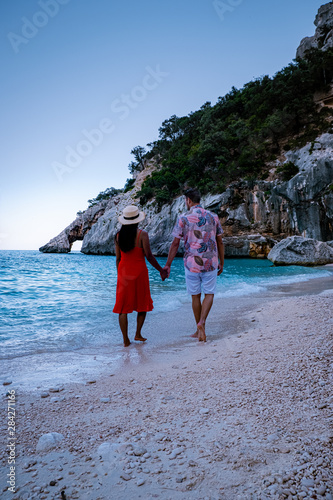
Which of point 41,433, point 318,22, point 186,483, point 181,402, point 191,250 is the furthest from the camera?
point 318,22

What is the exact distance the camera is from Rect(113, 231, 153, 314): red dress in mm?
4145

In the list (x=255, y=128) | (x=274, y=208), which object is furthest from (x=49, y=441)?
(x=255, y=128)

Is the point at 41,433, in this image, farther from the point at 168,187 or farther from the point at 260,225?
the point at 168,187

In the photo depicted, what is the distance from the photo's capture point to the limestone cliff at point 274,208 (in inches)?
1085

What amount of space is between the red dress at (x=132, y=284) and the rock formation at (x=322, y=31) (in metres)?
68.0

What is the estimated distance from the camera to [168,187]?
1741 inches

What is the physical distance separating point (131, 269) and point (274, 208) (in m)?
30.0

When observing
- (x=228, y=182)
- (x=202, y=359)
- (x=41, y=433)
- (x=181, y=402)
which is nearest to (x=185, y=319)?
(x=202, y=359)

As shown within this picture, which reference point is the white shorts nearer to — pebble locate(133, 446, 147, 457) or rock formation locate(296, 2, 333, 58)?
pebble locate(133, 446, 147, 457)

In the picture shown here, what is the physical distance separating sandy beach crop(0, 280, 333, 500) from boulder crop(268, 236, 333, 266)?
19598mm

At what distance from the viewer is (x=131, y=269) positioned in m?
4.19

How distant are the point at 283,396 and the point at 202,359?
1326 mm

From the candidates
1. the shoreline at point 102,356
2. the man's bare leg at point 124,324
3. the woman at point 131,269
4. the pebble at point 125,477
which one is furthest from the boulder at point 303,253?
the pebble at point 125,477

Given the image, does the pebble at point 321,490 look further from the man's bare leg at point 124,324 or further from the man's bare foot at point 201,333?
the man's bare leg at point 124,324
